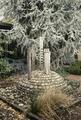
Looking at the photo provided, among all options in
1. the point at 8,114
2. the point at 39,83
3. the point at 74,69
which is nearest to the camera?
the point at 8,114

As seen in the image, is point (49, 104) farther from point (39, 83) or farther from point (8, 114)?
point (39, 83)

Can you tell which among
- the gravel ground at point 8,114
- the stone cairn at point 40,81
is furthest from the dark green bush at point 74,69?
the gravel ground at point 8,114

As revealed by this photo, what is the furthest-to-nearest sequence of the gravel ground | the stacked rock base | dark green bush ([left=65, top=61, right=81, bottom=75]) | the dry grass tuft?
dark green bush ([left=65, top=61, right=81, bottom=75]) → the stacked rock base → the gravel ground → the dry grass tuft

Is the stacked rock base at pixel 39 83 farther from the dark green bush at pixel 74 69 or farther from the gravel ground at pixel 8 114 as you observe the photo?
the dark green bush at pixel 74 69

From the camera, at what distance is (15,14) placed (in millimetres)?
10516

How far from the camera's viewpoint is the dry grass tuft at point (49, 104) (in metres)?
5.74

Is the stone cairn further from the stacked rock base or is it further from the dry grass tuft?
the dry grass tuft

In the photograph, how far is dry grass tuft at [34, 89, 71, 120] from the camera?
574 cm

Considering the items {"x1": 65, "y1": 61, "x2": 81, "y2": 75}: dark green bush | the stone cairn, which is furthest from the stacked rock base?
{"x1": 65, "y1": 61, "x2": 81, "y2": 75}: dark green bush

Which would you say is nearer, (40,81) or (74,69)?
(40,81)

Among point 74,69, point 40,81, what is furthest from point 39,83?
point 74,69

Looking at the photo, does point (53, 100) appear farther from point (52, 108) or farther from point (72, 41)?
point (72, 41)

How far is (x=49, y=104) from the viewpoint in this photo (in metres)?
5.96

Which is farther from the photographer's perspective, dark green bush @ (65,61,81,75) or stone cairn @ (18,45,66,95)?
dark green bush @ (65,61,81,75)
